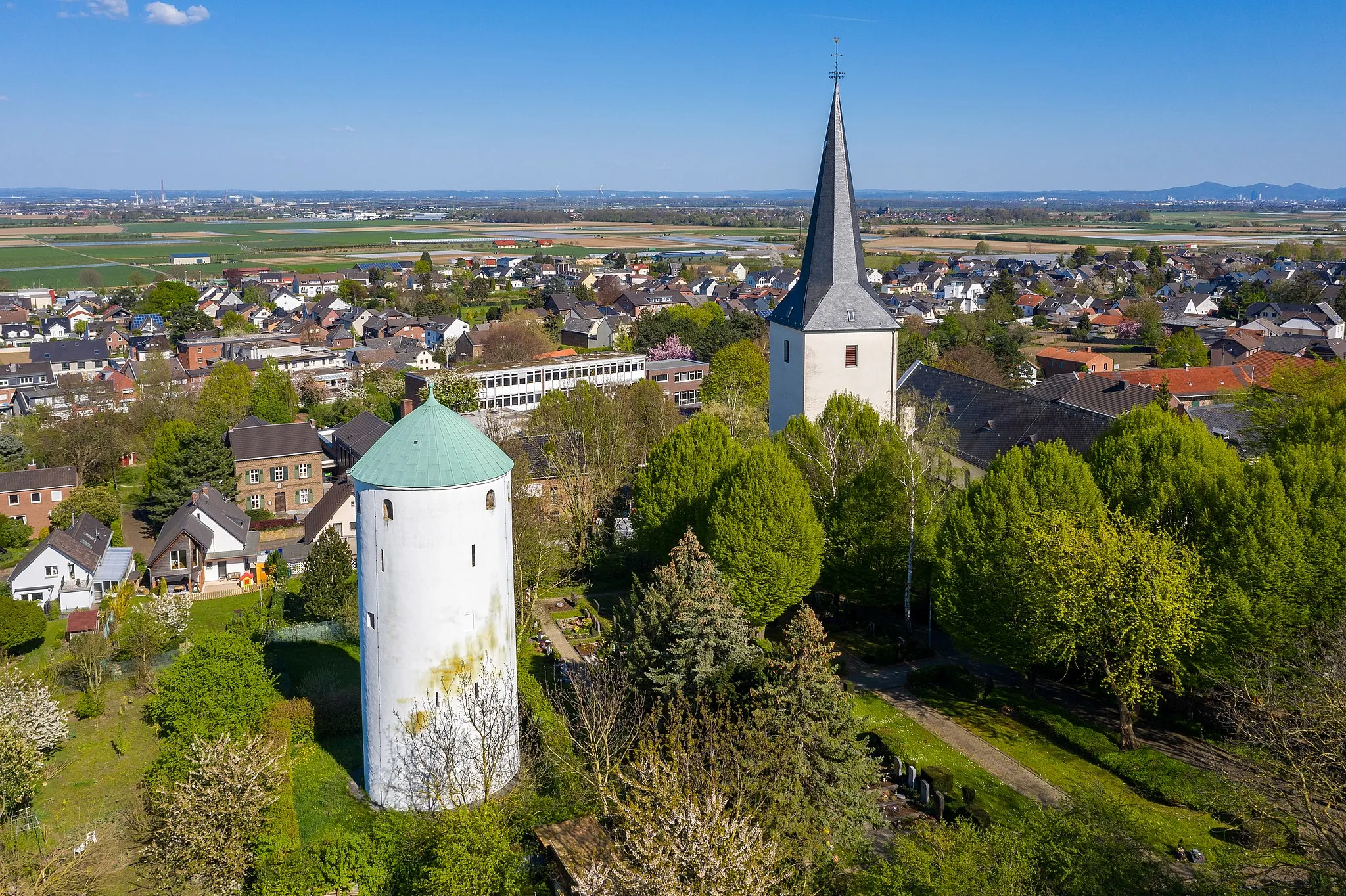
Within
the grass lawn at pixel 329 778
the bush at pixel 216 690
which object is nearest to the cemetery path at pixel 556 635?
the grass lawn at pixel 329 778

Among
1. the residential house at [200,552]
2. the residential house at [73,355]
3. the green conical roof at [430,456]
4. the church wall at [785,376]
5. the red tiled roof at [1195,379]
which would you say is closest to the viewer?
the green conical roof at [430,456]

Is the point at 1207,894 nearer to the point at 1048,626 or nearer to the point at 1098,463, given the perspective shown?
the point at 1048,626

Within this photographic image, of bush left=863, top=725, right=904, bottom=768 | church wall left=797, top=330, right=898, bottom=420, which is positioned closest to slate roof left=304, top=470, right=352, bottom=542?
church wall left=797, top=330, right=898, bottom=420

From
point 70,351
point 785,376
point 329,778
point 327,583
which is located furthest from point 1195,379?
point 70,351

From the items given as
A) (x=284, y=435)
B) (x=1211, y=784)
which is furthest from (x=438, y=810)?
(x=284, y=435)

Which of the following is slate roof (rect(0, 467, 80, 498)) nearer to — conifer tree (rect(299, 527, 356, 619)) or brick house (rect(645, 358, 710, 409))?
conifer tree (rect(299, 527, 356, 619))

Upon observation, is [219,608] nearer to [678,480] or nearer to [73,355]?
[678,480]

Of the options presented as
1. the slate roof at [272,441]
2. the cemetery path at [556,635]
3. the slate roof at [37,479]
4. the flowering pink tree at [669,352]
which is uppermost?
the flowering pink tree at [669,352]

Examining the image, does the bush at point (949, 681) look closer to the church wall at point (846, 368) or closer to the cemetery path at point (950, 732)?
the cemetery path at point (950, 732)
